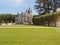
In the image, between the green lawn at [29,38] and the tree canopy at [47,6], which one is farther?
the tree canopy at [47,6]

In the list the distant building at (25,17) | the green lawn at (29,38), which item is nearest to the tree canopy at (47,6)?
the distant building at (25,17)

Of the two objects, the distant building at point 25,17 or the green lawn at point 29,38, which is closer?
the green lawn at point 29,38

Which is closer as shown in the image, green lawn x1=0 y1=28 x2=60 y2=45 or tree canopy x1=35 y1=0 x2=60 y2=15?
green lawn x1=0 y1=28 x2=60 y2=45

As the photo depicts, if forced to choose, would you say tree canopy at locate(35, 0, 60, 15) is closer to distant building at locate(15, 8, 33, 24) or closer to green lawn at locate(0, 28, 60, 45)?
distant building at locate(15, 8, 33, 24)

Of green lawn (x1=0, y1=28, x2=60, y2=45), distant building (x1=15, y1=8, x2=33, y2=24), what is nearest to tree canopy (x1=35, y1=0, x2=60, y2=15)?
distant building (x1=15, y1=8, x2=33, y2=24)

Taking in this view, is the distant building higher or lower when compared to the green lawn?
higher

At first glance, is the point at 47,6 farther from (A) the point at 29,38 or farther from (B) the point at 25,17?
(A) the point at 29,38

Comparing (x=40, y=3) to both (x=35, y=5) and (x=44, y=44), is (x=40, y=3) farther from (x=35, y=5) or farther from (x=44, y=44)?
(x=44, y=44)

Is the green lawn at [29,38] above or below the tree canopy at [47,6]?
below

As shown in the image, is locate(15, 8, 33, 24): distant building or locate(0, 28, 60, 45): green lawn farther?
locate(15, 8, 33, 24): distant building

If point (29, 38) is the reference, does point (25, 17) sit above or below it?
above

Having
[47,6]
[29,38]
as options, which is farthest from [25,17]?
[29,38]

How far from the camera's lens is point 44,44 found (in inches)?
278

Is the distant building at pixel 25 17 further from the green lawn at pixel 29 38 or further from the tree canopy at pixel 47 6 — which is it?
the green lawn at pixel 29 38
